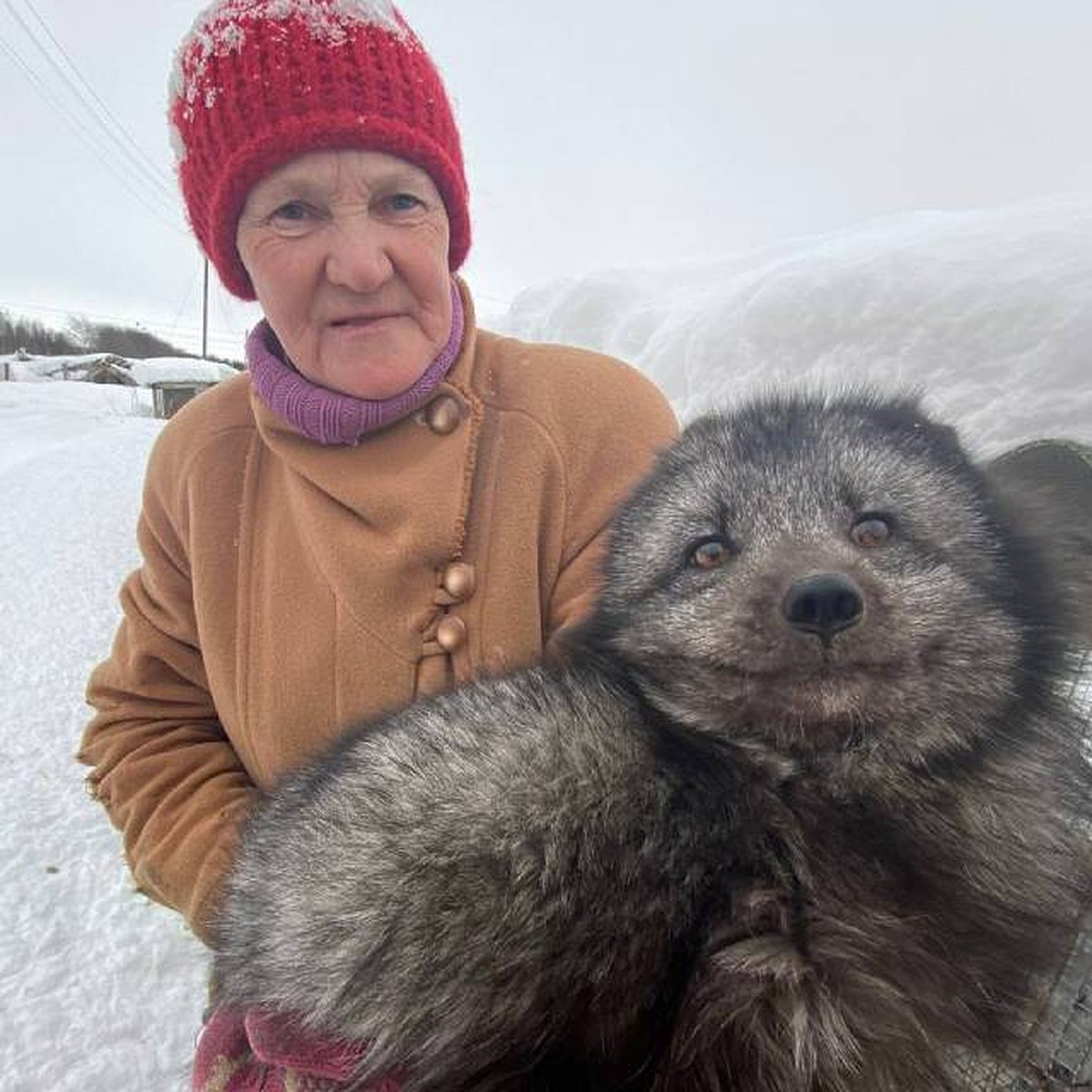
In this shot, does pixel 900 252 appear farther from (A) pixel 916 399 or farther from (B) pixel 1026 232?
(A) pixel 916 399

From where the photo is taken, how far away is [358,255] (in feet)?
4.84

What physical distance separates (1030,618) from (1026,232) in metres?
2.24

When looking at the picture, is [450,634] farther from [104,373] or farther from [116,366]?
[116,366]

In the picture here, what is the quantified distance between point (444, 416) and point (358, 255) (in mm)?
272

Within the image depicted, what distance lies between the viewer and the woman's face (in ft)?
4.93

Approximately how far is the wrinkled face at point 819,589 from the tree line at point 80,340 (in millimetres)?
36927

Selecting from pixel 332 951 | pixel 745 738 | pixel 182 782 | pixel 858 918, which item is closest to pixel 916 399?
pixel 745 738

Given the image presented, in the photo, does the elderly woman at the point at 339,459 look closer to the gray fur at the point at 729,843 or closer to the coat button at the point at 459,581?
the coat button at the point at 459,581

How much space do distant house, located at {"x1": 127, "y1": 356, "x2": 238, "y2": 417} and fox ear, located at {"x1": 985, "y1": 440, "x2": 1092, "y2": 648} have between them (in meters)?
16.9

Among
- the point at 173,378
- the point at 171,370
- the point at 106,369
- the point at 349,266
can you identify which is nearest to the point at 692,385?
the point at 349,266

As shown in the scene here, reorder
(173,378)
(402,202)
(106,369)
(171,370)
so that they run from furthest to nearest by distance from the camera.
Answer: (106,369) < (171,370) < (173,378) < (402,202)

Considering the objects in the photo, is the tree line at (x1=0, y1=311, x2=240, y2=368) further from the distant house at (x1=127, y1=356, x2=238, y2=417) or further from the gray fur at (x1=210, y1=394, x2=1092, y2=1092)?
the gray fur at (x1=210, y1=394, x2=1092, y2=1092)

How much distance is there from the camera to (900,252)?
3150 millimetres

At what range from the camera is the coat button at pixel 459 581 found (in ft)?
4.88
